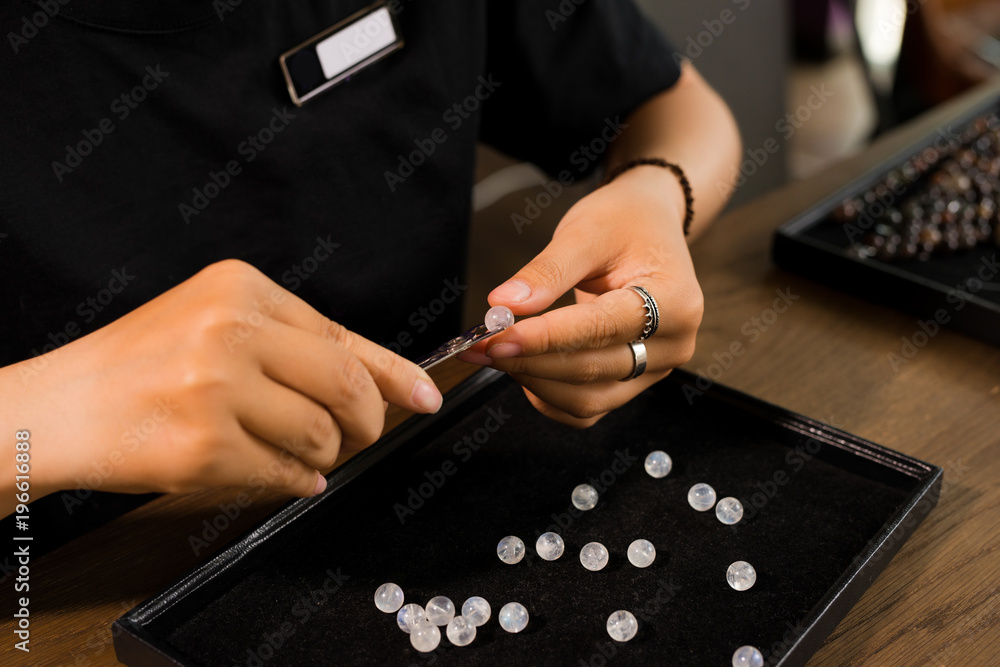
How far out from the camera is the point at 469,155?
2.98 ft

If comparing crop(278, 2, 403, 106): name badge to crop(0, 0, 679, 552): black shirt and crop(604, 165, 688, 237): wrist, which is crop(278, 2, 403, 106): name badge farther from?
crop(604, 165, 688, 237): wrist

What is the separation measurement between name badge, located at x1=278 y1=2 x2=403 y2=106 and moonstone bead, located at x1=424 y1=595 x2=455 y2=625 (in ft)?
1.58

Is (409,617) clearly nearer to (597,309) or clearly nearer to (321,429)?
(321,429)

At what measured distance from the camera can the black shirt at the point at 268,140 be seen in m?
0.65

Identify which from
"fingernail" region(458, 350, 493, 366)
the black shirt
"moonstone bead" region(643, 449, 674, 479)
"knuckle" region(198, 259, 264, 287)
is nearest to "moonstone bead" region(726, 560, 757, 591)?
"moonstone bead" region(643, 449, 674, 479)

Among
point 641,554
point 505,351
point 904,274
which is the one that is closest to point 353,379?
point 505,351

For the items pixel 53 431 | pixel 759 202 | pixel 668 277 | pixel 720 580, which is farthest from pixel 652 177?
pixel 53 431

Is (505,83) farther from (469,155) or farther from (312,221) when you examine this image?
(312,221)

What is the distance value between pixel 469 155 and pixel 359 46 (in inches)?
7.4

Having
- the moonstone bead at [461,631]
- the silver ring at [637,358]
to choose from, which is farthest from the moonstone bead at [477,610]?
the silver ring at [637,358]

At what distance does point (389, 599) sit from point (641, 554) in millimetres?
173

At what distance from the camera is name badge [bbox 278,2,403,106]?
0.74m

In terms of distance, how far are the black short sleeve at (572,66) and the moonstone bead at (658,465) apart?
1.55ft

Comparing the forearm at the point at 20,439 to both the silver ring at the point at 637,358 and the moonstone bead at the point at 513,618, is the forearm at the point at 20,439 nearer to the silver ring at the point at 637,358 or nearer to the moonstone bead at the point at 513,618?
the moonstone bead at the point at 513,618
